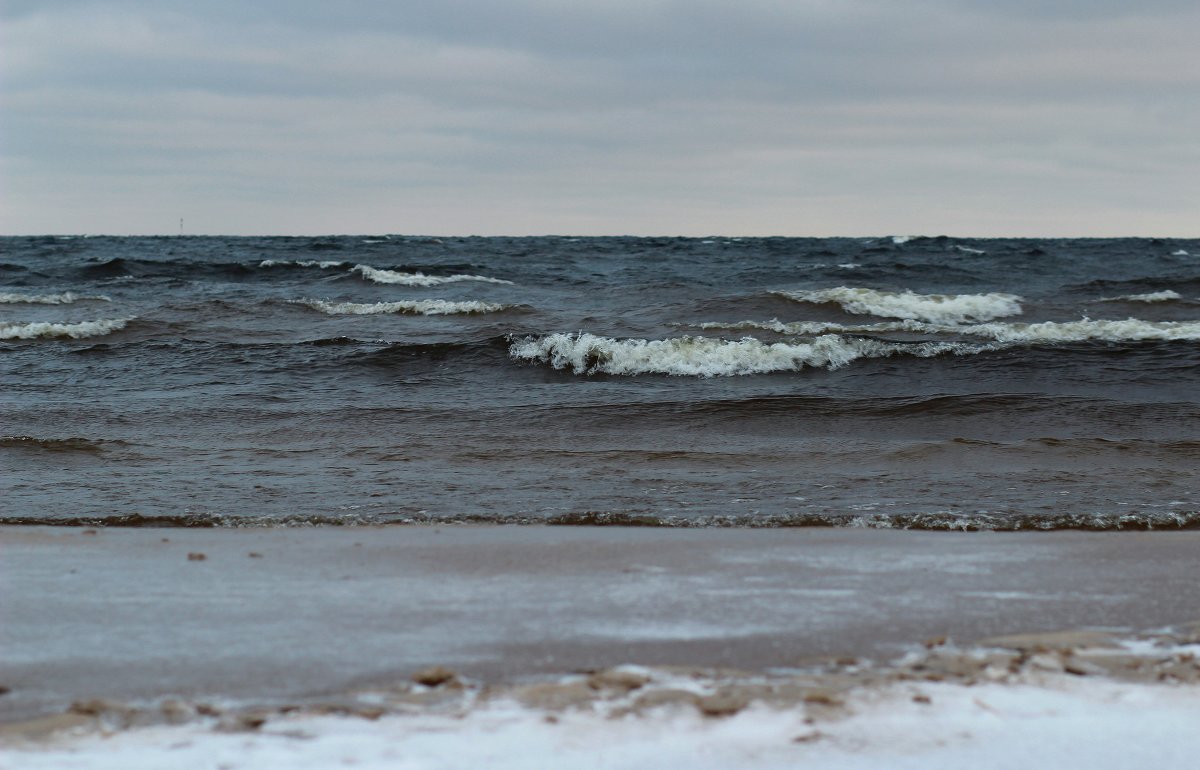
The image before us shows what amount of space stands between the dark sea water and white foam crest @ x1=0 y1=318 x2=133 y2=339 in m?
0.06

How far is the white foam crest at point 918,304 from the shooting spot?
19031 mm

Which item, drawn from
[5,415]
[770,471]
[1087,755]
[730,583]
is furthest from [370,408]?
[1087,755]

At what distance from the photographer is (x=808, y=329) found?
51.2 feet

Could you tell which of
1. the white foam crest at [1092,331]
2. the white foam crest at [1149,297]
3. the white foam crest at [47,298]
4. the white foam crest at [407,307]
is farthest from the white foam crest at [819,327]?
the white foam crest at [47,298]

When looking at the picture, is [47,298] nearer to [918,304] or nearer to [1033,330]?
[918,304]

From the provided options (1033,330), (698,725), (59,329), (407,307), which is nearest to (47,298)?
(59,329)

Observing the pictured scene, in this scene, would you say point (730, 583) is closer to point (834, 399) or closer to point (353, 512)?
point (353, 512)

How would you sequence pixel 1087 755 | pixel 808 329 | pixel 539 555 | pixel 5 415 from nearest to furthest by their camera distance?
1. pixel 1087 755
2. pixel 539 555
3. pixel 5 415
4. pixel 808 329

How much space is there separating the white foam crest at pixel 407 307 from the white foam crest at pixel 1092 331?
8.12 metres

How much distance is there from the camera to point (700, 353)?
13289 mm

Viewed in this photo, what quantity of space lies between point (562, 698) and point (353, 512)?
10.6ft

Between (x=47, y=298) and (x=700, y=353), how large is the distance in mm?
13759

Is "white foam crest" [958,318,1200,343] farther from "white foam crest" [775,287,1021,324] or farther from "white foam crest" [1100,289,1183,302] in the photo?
"white foam crest" [1100,289,1183,302]

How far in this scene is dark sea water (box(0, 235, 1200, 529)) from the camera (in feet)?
20.3
